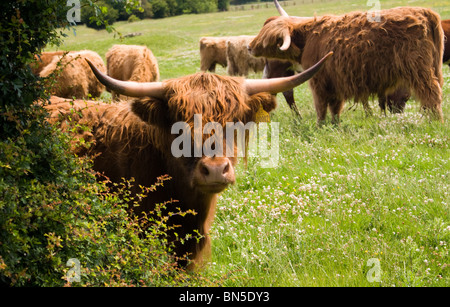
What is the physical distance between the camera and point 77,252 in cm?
264

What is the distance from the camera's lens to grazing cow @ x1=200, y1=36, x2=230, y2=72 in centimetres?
2170

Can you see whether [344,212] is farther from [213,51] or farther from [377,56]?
[213,51]

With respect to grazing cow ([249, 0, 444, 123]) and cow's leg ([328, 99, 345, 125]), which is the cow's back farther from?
cow's leg ([328, 99, 345, 125])

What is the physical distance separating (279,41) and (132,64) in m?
4.82

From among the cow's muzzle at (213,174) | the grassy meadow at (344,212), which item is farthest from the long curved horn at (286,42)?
the cow's muzzle at (213,174)

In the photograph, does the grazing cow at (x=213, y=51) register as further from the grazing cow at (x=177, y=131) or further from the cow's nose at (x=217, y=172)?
the cow's nose at (x=217, y=172)

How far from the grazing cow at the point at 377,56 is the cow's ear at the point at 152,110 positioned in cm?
482

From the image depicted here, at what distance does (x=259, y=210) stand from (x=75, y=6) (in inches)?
110

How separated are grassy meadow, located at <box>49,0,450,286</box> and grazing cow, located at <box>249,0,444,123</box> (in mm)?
523

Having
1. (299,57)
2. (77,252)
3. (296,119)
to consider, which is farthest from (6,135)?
(299,57)

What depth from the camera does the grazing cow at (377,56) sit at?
23.8 feet

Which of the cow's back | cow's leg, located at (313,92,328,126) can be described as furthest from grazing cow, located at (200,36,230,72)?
the cow's back

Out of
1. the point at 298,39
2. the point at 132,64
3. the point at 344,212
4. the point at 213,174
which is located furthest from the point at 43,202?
the point at 132,64
